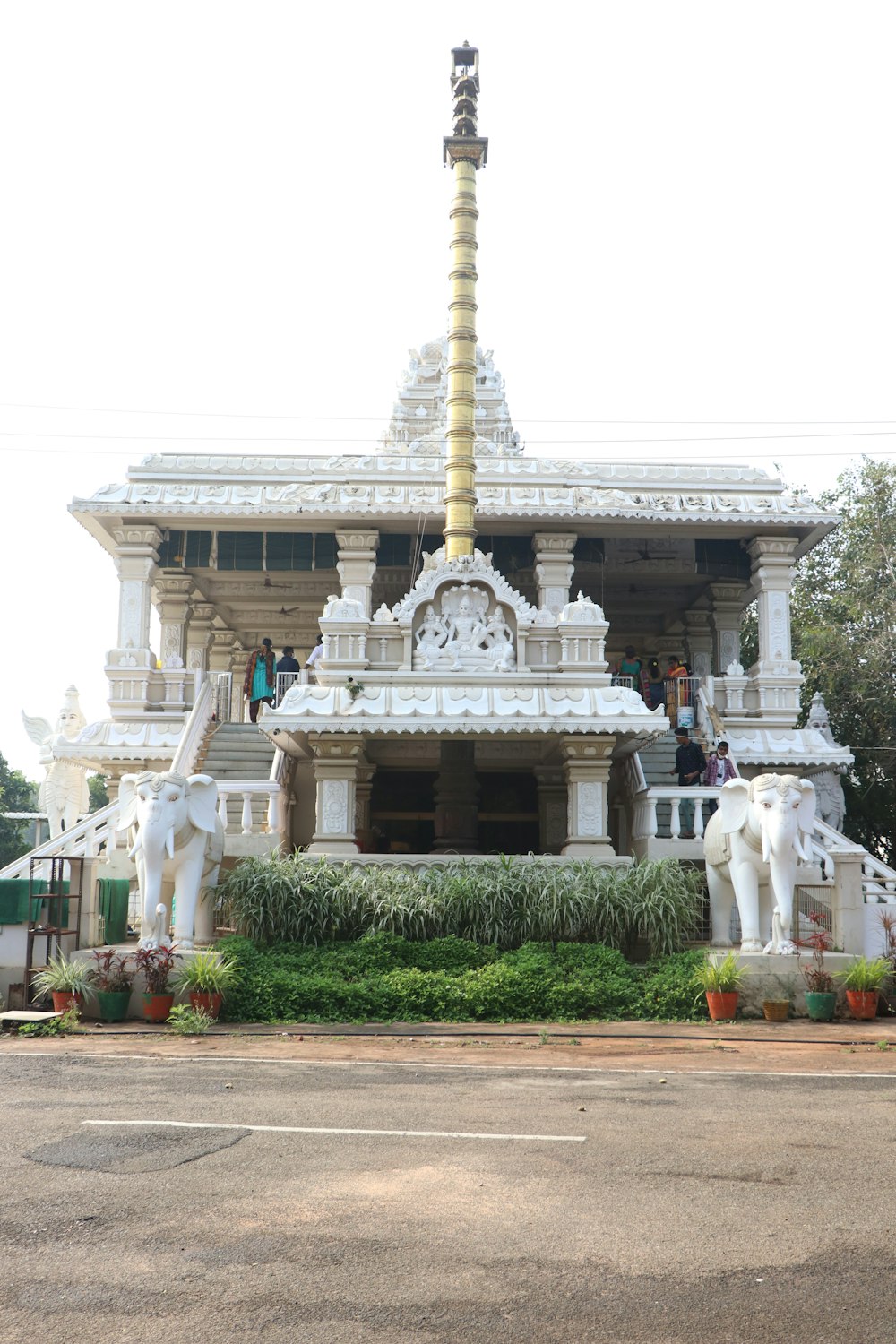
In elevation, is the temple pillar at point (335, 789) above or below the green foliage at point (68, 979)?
above

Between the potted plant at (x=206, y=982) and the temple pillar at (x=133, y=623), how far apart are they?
9898 millimetres

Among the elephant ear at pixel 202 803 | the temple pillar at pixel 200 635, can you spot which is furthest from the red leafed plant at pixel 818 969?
the temple pillar at pixel 200 635

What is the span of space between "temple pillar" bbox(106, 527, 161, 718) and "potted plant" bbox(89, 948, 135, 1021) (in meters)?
9.44

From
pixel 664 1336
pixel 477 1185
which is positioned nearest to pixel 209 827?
pixel 477 1185

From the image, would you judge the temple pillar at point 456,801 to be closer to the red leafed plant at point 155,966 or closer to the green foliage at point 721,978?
the green foliage at point 721,978

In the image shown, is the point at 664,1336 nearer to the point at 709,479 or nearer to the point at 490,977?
the point at 490,977

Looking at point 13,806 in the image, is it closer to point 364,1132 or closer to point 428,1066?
point 428,1066

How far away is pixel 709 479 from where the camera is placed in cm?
2366

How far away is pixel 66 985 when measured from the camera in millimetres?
12383

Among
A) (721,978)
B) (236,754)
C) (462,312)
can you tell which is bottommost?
(721,978)

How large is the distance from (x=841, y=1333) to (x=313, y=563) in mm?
20263

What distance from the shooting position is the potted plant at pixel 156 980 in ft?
40.3

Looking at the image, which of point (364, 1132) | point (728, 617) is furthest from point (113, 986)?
point (728, 617)

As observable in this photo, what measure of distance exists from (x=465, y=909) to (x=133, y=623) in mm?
10051
